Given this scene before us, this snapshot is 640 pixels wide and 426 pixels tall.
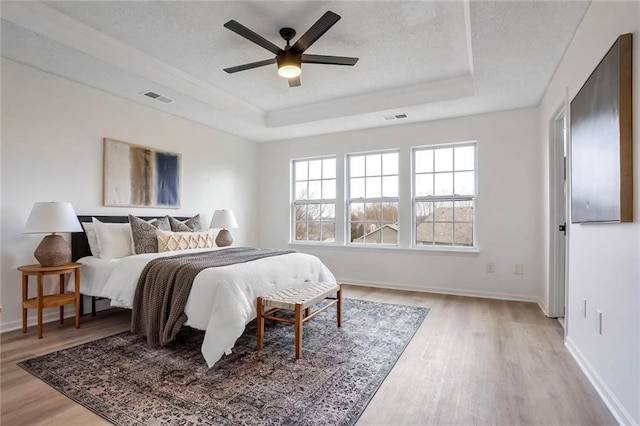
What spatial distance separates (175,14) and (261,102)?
6.56ft

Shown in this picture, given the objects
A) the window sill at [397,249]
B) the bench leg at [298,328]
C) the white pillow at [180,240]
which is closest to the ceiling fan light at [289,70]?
the bench leg at [298,328]

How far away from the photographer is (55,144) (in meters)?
3.31

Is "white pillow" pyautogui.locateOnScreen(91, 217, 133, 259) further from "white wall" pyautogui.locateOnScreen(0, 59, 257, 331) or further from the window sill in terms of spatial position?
the window sill

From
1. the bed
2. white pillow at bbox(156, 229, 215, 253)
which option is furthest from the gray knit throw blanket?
white pillow at bbox(156, 229, 215, 253)

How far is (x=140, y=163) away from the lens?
4113 mm

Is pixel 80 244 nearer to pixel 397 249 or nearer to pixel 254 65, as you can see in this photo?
pixel 254 65

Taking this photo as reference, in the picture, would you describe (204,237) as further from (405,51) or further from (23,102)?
(405,51)

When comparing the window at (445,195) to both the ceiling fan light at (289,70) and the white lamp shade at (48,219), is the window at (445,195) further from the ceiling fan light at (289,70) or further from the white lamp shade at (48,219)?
the white lamp shade at (48,219)

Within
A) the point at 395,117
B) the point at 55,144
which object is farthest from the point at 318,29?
the point at 55,144

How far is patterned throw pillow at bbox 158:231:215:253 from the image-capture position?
3619mm

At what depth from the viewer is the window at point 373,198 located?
504 centimetres

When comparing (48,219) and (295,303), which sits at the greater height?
(48,219)

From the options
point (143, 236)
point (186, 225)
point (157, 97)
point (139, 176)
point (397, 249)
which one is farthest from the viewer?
point (397, 249)

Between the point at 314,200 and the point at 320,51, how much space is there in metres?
2.85
